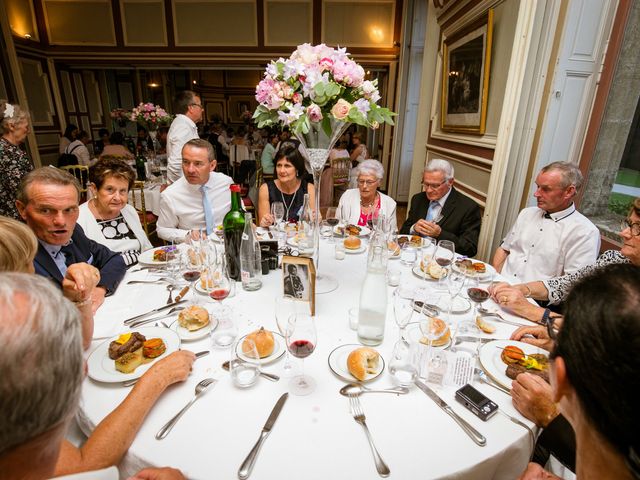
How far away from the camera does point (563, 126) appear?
2744mm

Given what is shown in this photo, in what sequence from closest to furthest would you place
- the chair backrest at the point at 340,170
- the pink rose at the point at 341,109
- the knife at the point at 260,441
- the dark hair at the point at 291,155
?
the knife at the point at 260,441 < the pink rose at the point at 341,109 < the dark hair at the point at 291,155 < the chair backrest at the point at 340,170

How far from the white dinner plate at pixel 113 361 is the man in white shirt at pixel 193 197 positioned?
1461 mm

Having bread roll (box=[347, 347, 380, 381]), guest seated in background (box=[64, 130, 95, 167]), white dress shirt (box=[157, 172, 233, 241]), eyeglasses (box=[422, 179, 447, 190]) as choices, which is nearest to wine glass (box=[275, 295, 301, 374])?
bread roll (box=[347, 347, 380, 381])

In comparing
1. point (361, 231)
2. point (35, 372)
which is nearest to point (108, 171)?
point (361, 231)

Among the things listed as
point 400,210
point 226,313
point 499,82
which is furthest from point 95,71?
point 226,313

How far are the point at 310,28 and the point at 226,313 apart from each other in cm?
729

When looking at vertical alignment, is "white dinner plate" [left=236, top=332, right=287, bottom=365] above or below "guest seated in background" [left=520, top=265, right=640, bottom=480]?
below

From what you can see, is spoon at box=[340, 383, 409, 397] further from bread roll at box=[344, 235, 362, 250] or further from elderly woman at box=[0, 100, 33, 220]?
elderly woman at box=[0, 100, 33, 220]

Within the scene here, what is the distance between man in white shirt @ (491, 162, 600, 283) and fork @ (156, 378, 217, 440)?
1.60 metres

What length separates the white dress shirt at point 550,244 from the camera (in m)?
2.08

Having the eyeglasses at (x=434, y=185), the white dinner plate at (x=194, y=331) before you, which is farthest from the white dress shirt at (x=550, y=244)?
the white dinner plate at (x=194, y=331)

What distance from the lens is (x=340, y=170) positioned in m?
6.11

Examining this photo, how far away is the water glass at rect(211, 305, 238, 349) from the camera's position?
121 centimetres

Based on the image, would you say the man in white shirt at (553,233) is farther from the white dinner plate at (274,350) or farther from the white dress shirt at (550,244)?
the white dinner plate at (274,350)
